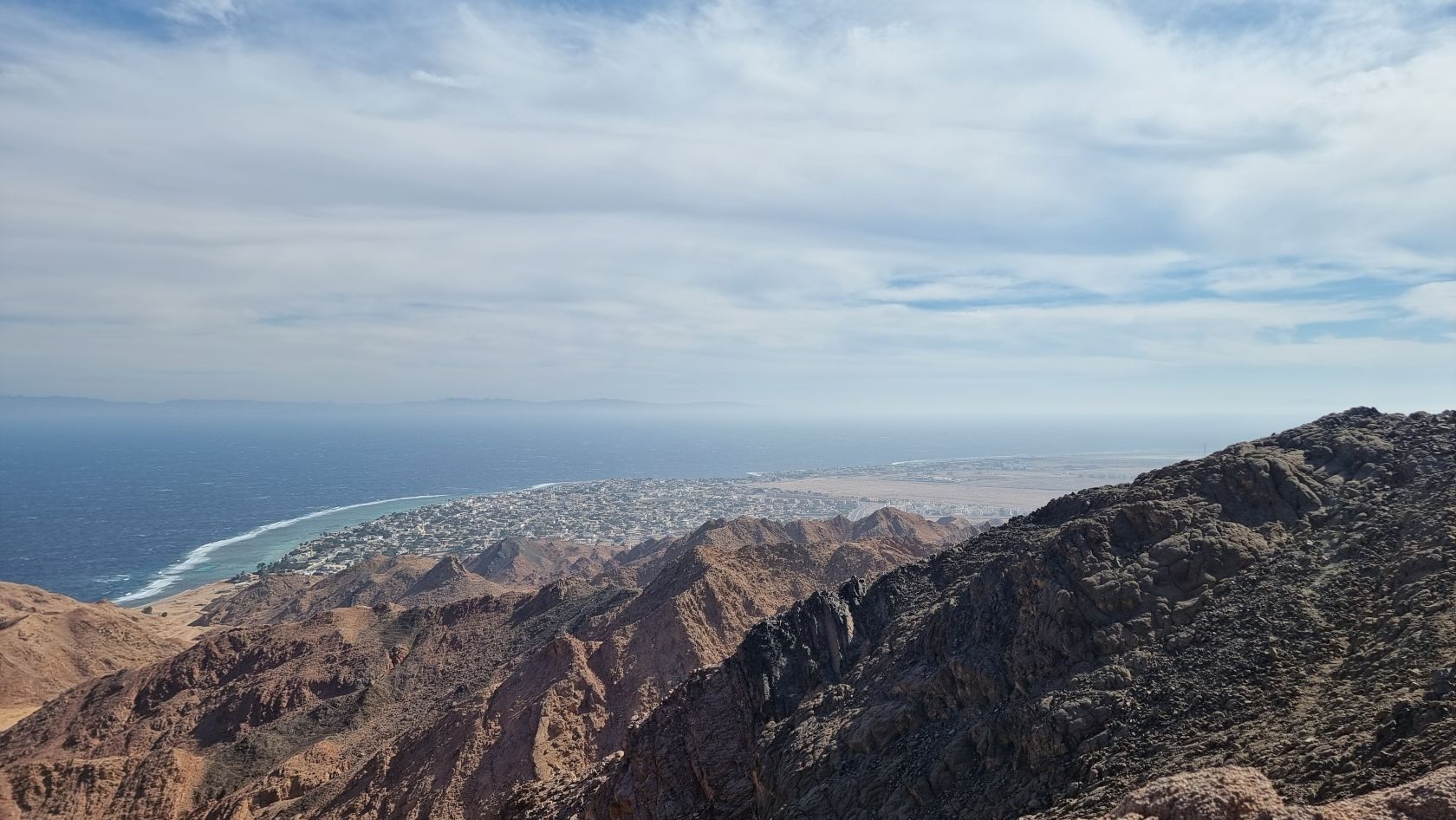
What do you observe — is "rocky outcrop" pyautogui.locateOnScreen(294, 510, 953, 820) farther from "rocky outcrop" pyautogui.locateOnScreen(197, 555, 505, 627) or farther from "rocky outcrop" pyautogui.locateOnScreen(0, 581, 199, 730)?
"rocky outcrop" pyautogui.locateOnScreen(197, 555, 505, 627)

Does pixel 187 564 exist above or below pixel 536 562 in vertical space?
below

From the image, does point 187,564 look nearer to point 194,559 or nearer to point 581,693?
point 194,559

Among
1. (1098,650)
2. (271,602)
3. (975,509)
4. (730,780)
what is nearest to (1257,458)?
(1098,650)

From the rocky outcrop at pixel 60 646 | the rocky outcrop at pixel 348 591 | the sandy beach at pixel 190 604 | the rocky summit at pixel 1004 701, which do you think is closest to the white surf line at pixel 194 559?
the sandy beach at pixel 190 604

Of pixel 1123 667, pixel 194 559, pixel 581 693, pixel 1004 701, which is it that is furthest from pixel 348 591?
pixel 1123 667

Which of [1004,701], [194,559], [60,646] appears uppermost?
[1004,701]

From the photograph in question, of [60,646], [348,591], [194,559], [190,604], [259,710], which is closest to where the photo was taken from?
[259,710]

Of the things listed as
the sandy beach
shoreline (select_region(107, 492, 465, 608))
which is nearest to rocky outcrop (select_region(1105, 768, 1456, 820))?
the sandy beach
